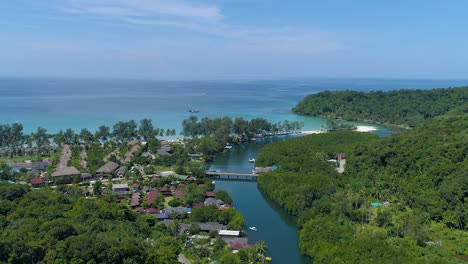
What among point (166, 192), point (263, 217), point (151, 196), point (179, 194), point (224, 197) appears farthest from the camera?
point (166, 192)

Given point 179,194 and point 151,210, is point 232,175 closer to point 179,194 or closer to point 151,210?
point 179,194

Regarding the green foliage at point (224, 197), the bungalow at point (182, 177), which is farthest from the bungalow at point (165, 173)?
the green foliage at point (224, 197)

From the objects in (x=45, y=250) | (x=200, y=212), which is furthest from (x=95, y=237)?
(x=200, y=212)

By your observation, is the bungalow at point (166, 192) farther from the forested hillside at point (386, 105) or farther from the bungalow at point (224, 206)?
the forested hillside at point (386, 105)

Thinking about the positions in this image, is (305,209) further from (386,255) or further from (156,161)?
(156,161)

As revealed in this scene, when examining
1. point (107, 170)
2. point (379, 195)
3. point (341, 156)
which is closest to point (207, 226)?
point (379, 195)

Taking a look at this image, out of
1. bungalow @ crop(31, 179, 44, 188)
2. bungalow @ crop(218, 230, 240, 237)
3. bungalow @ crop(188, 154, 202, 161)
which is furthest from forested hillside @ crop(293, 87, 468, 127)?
bungalow @ crop(31, 179, 44, 188)
